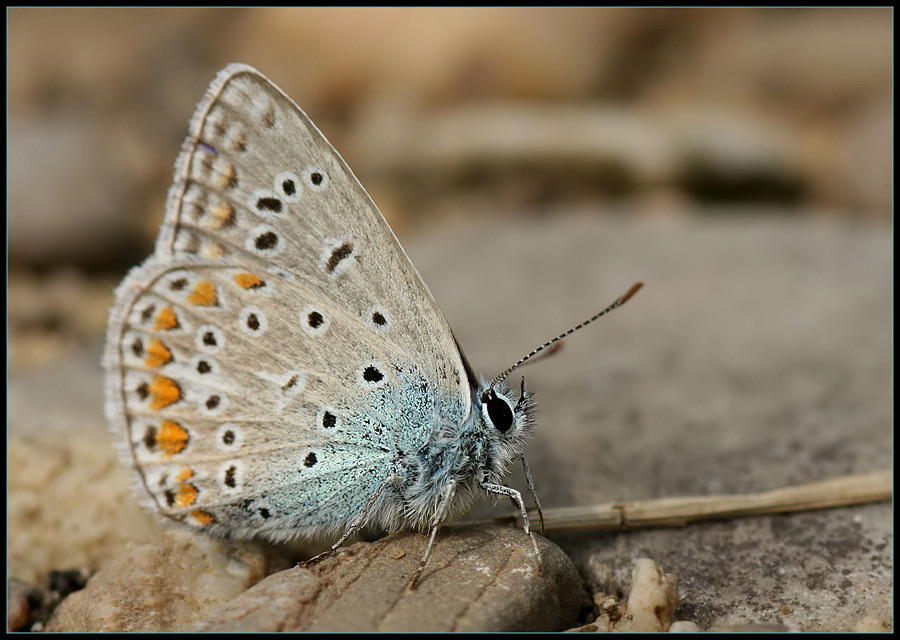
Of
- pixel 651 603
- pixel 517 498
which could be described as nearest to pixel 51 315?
pixel 517 498

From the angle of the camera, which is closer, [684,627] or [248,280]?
[684,627]

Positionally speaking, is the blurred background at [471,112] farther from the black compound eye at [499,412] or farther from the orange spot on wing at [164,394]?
the black compound eye at [499,412]

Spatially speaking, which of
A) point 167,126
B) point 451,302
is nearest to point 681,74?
point 451,302

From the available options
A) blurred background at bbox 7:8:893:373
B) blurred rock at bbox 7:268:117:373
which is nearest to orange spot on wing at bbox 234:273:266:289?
blurred rock at bbox 7:268:117:373

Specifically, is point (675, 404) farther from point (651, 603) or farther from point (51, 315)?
point (51, 315)

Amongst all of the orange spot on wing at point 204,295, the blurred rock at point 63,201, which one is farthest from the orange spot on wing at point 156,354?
the blurred rock at point 63,201
